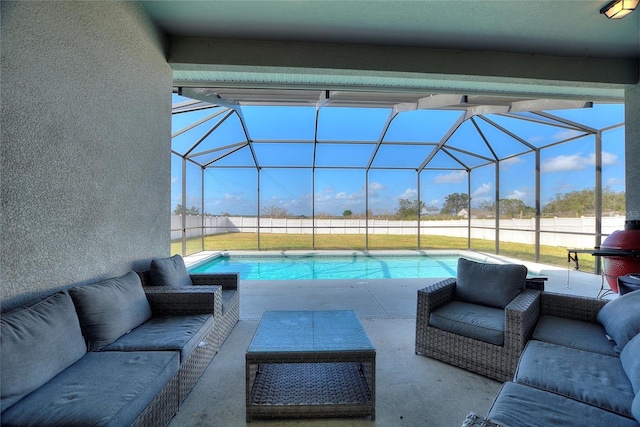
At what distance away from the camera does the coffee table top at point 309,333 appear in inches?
64.4

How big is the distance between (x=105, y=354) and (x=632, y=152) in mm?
6343

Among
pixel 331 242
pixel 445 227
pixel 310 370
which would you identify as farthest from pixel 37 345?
pixel 445 227

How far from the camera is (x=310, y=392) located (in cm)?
172

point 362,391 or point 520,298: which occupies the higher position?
point 520,298

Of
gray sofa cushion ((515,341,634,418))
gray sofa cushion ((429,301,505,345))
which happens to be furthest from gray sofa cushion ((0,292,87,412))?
gray sofa cushion ((429,301,505,345))

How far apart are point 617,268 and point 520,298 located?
2577mm

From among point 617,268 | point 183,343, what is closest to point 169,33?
point 183,343

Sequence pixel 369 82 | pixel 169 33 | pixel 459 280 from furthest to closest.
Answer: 1. pixel 369 82
2. pixel 169 33
3. pixel 459 280

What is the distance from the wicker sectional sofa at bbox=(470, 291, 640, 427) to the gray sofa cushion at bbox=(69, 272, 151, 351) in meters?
2.11

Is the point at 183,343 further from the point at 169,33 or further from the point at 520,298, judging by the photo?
the point at 169,33

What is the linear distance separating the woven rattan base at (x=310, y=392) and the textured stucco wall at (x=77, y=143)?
5.03ft

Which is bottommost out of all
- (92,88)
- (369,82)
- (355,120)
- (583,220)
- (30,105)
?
(583,220)

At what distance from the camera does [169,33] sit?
10.2 ft

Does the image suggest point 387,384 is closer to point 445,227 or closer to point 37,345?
point 37,345
